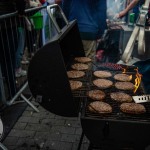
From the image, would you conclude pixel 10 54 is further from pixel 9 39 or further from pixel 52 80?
pixel 52 80

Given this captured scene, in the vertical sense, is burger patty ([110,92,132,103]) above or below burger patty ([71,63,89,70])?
below

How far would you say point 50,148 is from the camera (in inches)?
131

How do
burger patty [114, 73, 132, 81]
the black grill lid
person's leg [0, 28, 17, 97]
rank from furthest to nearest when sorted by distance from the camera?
1. person's leg [0, 28, 17, 97]
2. burger patty [114, 73, 132, 81]
3. the black grill lid

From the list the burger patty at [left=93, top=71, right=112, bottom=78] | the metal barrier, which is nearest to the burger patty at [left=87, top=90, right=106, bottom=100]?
the burger patty at [left=93, top=71, right=112, bottom=78]

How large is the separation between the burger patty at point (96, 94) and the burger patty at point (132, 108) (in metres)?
0.27

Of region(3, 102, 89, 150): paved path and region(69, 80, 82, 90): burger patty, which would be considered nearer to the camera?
region(69, 80, 82, 90): burger patty

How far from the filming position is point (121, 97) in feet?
8.42

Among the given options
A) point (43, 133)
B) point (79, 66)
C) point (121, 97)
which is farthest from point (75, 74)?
point (43, 133)

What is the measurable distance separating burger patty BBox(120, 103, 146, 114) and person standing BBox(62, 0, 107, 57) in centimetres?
260

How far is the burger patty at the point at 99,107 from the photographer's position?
2.28 metres

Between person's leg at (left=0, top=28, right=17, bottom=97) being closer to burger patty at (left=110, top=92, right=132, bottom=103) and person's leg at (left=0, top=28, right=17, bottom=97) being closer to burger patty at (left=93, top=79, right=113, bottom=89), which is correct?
burger patty at (left=93, top=79, right=113, bottom=89)

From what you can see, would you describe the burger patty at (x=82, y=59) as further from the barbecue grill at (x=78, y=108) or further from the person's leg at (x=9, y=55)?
the person's leg at (x=9, y=55)

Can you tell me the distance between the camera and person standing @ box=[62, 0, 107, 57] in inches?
180

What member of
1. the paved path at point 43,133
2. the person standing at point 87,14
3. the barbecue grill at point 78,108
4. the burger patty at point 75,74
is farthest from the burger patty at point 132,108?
the person standing at point 87,14
